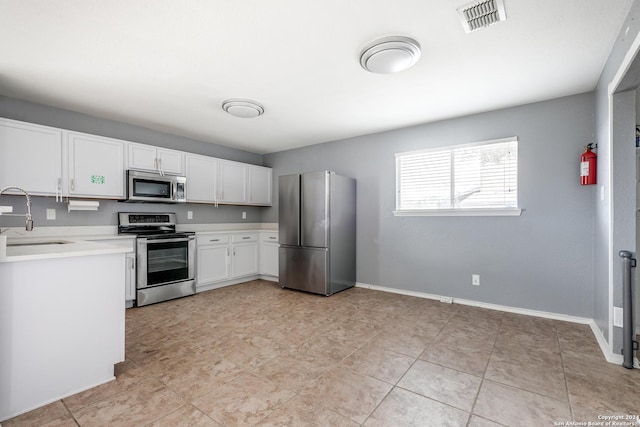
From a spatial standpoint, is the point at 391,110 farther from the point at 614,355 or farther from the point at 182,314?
the point at 182,314

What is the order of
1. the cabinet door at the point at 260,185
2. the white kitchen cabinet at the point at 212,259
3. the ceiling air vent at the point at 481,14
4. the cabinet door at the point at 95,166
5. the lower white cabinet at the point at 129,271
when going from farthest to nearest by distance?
the cabinet door at the point at 260,185 < the white kitchen cabinet at the point at 212,259 < the lower white cabinet at the point at 129,271 < the cabinet door at the point at 95,166 < the ceiling air vent at the point at 481,14

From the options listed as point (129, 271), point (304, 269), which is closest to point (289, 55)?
point (304, 269)

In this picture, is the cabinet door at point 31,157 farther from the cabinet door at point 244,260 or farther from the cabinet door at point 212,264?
the cabinet door at point 244,260

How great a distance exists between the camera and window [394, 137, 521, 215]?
3.42 meters

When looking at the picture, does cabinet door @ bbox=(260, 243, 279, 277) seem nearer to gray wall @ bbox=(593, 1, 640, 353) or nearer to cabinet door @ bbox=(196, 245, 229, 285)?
cabinet door @ bbox=(196, 245, 229, 285)

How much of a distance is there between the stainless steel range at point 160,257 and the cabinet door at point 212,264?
0.14m

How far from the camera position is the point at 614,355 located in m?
2.23

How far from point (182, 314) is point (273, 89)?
267cm

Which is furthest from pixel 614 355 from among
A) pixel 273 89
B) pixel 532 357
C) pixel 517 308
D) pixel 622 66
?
pixel 273 89

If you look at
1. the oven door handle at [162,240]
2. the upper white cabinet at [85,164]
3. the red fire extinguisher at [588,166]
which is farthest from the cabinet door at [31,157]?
the red fire extinguisher at [588,166]

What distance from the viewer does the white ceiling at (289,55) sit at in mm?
1837

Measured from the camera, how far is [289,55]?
2.34 meters

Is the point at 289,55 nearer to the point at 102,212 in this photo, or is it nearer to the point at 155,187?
the point at 155,187

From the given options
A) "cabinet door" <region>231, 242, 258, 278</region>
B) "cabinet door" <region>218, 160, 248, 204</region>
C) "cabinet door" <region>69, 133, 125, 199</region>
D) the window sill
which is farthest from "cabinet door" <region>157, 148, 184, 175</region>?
the window sill
